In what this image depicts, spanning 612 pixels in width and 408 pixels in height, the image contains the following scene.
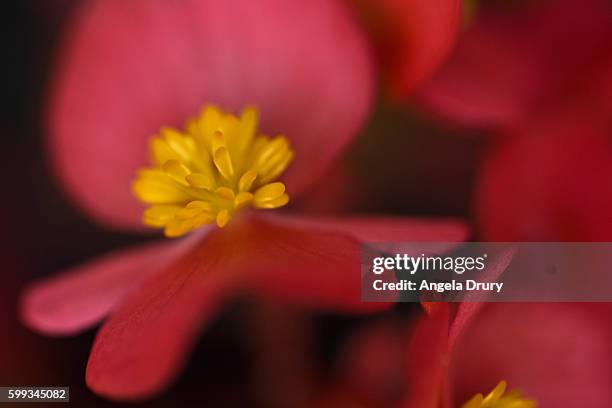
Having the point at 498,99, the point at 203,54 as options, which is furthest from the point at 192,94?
the point at 498,99

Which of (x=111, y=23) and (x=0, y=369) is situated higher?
(x=111, y=23)

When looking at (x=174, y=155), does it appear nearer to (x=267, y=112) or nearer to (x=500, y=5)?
(x=267, y=112)

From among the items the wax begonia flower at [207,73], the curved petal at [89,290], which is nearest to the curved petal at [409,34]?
the wax begonia flower at [207,73]

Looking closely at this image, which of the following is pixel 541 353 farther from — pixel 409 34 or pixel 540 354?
pixel 409 34

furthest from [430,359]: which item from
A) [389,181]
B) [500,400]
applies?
[389,181]

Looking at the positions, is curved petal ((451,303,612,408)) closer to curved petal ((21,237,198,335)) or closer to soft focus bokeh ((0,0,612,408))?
soft focus bokeh ((0,0,612,408))

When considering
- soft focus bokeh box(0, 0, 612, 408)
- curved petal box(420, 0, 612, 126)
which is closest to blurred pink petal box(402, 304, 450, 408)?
soft focus bokeh box(0, 0, 612, 408)
